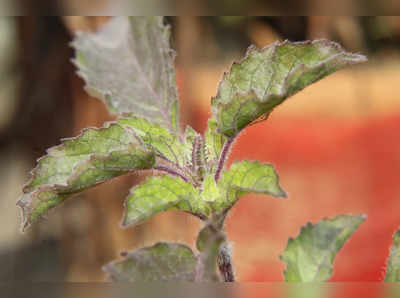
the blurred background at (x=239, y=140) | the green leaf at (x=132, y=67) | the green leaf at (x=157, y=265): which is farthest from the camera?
the blurred background at (x=239, y=140)

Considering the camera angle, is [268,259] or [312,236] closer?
[312,236]

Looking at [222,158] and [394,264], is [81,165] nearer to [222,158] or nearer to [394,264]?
[222,158]

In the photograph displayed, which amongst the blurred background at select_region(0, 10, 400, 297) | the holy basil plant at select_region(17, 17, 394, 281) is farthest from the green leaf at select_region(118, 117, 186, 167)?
the blurred background at select_region(0, 10, 400, 297)

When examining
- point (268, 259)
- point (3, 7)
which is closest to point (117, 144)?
point (3, 7)

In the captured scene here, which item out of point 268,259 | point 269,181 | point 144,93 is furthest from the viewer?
point 268,259

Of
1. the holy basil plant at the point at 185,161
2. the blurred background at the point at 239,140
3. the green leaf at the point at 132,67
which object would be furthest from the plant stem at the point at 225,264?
the blurred background at the point at 239,140

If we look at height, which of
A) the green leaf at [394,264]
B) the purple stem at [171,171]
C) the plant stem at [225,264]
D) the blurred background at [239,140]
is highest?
the blurred background at [239,140]

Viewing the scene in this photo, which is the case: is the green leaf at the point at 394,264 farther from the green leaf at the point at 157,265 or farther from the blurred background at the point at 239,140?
the blurred background at the point at 239,140

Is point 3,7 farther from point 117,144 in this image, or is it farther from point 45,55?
point 45,55
